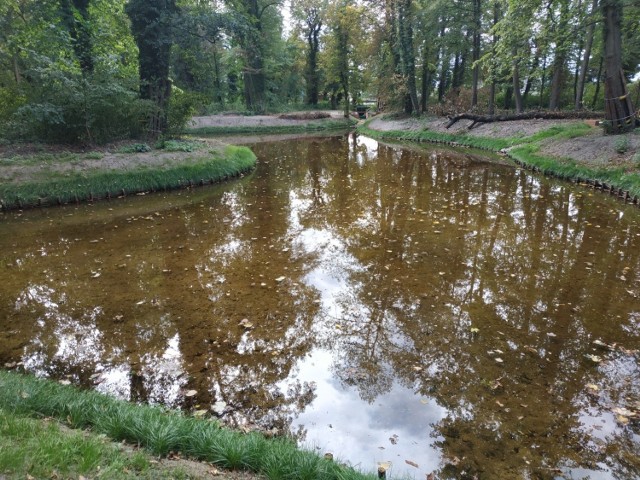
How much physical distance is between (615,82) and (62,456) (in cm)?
1750

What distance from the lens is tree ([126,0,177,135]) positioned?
15.1 metres

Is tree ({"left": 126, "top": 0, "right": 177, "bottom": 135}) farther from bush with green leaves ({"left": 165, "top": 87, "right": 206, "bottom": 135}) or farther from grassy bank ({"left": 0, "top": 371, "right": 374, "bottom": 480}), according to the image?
grassy bank ({"left": 0, "top": 371, "right": 374, "bottom": 480})

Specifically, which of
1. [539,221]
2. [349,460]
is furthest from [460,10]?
[349,460]

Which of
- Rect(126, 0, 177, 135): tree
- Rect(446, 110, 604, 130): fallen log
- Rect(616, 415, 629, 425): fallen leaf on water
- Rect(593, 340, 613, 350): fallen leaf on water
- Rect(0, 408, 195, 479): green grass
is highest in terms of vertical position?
Rect(126, 0, 177, 135): tree

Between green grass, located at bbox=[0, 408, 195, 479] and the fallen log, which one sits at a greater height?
the fallen log

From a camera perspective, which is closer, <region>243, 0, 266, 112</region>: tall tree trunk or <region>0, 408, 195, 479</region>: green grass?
<region>0, 408, 195, 479</region>: green grass

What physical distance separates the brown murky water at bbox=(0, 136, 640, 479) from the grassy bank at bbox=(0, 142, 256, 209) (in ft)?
3.23

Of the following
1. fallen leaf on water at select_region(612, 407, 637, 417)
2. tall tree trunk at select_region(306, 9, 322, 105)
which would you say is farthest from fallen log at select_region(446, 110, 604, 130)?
tall tree trunk at select_region(306, 9, 322, 105)

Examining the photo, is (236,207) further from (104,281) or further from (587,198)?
(587,198)

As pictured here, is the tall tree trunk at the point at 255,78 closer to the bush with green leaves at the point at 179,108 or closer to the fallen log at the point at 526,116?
the fallen log at the point at 526,116

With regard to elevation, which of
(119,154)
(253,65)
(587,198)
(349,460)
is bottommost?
(349,460)

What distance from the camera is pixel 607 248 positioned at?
734cm

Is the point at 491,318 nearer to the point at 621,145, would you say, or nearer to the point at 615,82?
the point at 621,145

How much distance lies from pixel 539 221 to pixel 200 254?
24.5ft
